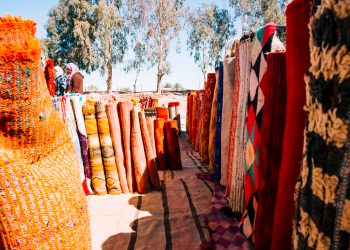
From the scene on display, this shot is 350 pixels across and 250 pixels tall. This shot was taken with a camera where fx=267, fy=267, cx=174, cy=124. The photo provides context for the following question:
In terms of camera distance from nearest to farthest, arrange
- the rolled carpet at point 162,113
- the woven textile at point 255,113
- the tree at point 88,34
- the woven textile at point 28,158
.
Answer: the woven textile at point 28,158 → the woven textile at point 255,113 → the rolled carpet at point 162,113 → the tree at point 88,34

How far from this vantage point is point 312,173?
1.89 ft

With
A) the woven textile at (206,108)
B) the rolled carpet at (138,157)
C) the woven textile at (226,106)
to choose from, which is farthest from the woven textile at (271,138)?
the woven textile at (206,108)

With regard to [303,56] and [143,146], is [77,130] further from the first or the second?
[303,56]

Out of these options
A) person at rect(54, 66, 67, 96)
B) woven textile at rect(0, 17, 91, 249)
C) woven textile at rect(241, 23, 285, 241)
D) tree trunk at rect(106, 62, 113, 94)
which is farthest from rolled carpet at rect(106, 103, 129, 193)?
tree trunk at rect(106, 62, 113, 94)

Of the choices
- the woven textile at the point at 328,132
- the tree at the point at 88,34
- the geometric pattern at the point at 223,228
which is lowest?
the geometric pattern at the point at 223,228

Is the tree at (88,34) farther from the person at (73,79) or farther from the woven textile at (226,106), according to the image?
the woven textile at (226,106)

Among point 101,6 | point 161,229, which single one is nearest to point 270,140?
point 161,229

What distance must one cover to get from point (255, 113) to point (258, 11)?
30446mm

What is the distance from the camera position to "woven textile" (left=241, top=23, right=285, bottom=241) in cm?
149

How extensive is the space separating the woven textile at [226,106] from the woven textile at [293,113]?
58.2 inches

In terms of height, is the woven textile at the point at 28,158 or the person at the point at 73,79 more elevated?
the person at the point at 73,79

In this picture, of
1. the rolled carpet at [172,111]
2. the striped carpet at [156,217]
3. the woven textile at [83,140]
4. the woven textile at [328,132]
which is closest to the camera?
the woven textile at [328,132]

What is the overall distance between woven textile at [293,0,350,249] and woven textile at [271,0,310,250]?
29cm

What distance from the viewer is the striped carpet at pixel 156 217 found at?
1.95 meters
